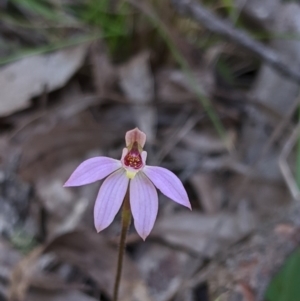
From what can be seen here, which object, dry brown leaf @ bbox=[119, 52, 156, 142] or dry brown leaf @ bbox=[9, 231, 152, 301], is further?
dry brown leaf @ bbox=[119, 52, 156, 142]

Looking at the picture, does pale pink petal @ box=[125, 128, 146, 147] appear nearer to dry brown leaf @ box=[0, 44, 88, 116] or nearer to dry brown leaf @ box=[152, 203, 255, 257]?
dry brown leaf @ box=[152, 203, 255, 257]

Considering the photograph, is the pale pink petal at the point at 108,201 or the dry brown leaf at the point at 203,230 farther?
the dry brown leaf at the point at 203,230

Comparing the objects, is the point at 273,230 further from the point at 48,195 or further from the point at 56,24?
the point at 56,24

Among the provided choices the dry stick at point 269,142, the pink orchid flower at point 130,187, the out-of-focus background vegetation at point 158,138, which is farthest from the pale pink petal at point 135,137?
the dry stick at point 269,142

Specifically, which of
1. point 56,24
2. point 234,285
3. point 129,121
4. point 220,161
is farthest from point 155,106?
point 234,285

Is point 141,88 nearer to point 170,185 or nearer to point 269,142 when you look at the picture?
point 269,142

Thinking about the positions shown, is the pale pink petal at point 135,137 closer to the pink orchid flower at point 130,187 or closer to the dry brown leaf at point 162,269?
the pink orchid flower at point 130,187

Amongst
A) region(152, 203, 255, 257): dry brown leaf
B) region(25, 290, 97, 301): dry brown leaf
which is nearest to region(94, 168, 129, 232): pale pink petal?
region(25, 290, 97, 301): dry brown leaf
